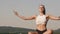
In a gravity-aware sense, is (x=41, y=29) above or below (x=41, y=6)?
below

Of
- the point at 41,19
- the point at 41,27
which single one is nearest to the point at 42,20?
the point at 41,19

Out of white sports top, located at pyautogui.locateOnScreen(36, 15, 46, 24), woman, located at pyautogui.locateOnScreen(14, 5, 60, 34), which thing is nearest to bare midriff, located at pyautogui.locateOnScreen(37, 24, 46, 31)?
woman, located at pyautogui.locateOnScreen(14, 5, 60, 34)

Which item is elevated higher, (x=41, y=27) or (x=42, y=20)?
(x=42, y=20)

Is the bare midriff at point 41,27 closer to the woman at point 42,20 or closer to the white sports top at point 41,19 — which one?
the woman at point 42,20

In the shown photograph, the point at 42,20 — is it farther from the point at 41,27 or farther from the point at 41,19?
the point at 41,27

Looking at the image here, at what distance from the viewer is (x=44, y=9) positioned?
11891 millimetres

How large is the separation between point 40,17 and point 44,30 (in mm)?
602

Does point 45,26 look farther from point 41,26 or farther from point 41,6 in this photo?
point 41,6

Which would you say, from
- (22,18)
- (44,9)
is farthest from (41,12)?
(22,18)

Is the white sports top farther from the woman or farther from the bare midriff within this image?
the bare midriff

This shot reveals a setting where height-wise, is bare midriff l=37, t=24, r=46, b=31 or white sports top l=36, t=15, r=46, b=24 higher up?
white sports top l=36, t=15, r=46, b=24

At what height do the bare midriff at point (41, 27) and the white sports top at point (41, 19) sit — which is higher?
the white sports top at point (41, 19)

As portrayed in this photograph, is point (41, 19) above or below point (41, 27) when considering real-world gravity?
above

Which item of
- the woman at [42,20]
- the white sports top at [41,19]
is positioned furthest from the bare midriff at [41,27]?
the white sports top at [41,19]
